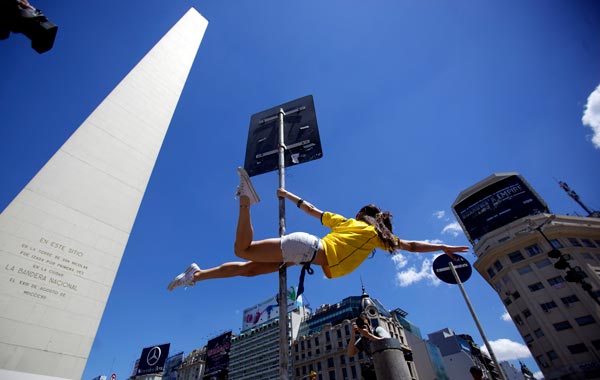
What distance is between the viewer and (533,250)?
131 ft

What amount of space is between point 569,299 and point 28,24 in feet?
167

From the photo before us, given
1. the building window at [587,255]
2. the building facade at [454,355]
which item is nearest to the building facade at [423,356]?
the building facade at [454,355]

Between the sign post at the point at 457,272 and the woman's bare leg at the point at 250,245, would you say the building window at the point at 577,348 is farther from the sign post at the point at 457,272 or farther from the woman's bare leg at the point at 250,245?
the woman's bare leg at the point at 250,245

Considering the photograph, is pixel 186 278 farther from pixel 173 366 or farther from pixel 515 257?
pixel 173 366

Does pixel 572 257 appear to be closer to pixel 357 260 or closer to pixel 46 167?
pixel 357 260

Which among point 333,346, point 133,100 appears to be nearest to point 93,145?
point 133,100

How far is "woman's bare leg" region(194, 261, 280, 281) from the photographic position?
3.09 metres

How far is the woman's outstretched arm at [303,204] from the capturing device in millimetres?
3780

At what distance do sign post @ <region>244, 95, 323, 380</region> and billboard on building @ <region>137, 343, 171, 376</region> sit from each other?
185 feet

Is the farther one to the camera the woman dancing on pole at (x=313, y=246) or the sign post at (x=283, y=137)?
the sign post at (x=283, y=137)

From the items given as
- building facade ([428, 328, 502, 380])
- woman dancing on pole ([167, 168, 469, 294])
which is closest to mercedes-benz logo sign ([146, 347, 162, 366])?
building facade ([428, 328, 502, 380])

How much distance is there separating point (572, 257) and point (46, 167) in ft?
177

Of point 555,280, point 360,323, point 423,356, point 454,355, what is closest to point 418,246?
point 360,323

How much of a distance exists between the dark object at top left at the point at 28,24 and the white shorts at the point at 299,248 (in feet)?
8.43
